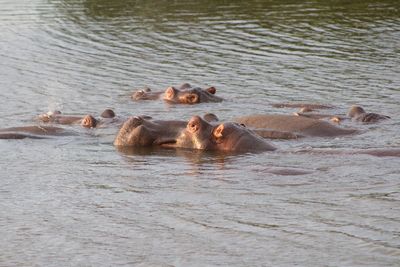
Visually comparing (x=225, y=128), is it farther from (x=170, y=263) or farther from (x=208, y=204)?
(x=170, y=263)

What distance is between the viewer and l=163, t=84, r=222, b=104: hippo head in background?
1280cm

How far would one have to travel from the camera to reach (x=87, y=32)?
19281 mm

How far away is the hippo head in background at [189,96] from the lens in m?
Result: 12.8

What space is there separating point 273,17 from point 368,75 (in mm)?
6157

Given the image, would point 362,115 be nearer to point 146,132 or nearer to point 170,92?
point 146,132

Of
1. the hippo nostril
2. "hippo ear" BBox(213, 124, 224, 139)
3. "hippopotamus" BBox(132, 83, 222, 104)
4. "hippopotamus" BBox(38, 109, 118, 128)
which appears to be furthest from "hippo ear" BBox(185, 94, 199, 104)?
"hippo ear" BBox(213, 124, 224, 139)

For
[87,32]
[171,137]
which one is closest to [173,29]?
[87,32]

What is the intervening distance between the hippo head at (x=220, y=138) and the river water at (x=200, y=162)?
14cm

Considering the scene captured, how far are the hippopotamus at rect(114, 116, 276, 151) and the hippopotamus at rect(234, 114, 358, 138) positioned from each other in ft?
2.52

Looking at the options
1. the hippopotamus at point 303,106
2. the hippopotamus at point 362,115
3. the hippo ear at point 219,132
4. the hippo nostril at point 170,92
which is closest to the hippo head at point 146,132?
the hippo ear at point 219,132

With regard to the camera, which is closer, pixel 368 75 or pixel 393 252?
pixel 393 252

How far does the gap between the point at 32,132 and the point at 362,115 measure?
129 inches

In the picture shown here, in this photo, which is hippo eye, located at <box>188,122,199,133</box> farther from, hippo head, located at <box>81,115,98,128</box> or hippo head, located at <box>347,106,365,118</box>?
hippo head, located at <box>347,106,365,118</box>

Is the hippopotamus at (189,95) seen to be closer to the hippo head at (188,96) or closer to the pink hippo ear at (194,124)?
the hippo head at (188,96)
